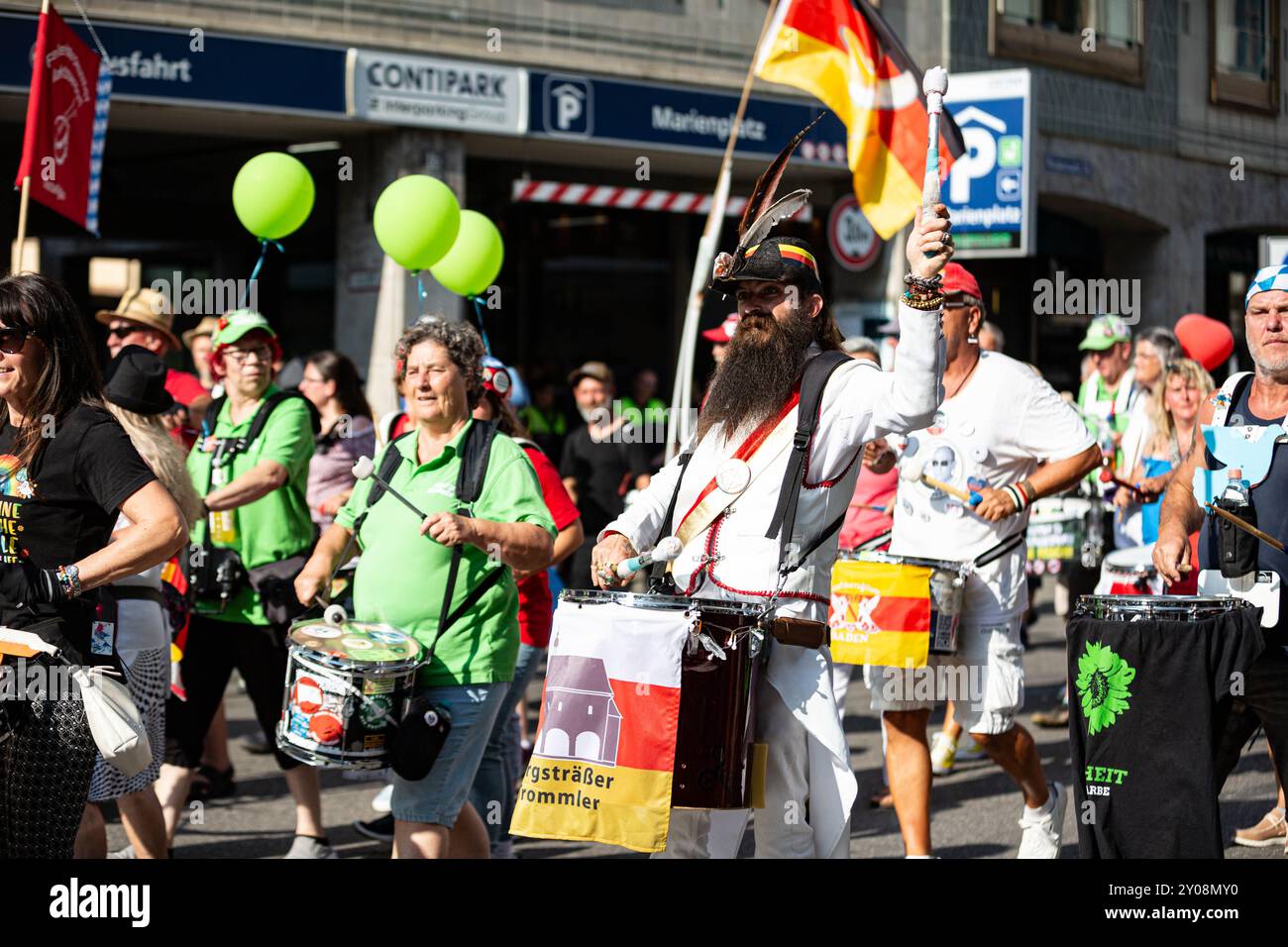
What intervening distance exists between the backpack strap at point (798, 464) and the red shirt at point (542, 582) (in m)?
1.88

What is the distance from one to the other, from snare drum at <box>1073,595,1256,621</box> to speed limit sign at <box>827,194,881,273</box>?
12.7 metres

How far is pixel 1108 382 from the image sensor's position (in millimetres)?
11289

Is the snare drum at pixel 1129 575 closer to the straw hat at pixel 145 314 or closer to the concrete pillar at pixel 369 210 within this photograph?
the straw hat at pixel 145 314

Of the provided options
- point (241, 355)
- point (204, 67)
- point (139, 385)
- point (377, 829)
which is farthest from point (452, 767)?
Answer: point (204, 67)

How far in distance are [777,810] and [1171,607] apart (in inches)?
49.2

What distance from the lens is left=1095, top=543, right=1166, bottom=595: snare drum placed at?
715 centimetres

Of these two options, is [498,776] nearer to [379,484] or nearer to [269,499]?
[379,484]

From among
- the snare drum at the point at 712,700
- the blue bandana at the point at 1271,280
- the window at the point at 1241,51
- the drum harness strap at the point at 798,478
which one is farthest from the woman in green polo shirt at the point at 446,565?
the window at the point at 1241,51

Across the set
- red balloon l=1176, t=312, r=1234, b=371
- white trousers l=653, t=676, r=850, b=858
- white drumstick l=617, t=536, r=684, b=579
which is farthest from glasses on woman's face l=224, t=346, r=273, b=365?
red balloon l=1176, t=312, r=1234, b=371

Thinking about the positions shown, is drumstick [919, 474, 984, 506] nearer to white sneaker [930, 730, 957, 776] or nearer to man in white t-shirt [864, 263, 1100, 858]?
man in white t-shirt [864, 263, 1100, 858]

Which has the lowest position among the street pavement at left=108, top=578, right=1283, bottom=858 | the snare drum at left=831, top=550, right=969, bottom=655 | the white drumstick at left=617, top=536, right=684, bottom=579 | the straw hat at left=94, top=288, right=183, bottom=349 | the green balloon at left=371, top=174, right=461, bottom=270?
the street pavement at left=108, top=578, right=1283, bottom=858

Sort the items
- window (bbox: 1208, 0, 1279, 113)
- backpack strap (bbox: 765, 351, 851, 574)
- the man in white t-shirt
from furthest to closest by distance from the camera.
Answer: window (bbox: 1208, 0, 1279, 113) → the man in white t-shirt → backpack strap (bbox: 765, 351, 851, 574)

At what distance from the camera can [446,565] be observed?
538 centimetres

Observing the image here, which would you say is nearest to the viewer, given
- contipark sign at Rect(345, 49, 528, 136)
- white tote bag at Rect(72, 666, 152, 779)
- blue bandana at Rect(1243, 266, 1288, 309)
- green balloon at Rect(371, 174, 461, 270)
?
white tote bag at Rect(72, 666, 152, 779)
